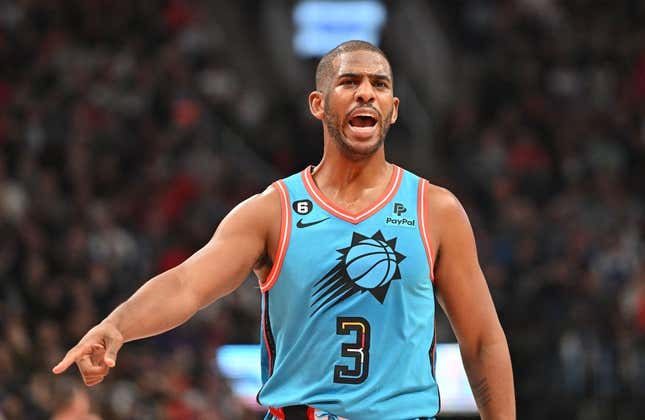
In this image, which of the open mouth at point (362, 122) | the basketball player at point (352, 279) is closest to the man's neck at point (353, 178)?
the basketball player at point (352, 279)

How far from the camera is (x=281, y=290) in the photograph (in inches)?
191

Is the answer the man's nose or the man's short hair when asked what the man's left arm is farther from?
the man's short hair

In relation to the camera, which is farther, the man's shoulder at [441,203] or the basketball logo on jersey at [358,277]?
the man's shoulder at [441,203]

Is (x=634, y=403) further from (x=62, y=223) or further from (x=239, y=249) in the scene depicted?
(x=239, y=249)

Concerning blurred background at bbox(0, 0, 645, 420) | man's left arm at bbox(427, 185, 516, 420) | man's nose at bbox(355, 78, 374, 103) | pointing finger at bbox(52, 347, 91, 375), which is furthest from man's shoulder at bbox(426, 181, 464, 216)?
blurred background at bbox(0, 0, 645, 420)

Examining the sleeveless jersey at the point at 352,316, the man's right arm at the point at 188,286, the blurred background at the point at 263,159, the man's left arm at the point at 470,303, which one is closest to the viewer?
the man's right arm at the point at 188,286

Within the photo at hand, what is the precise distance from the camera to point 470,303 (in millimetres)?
5000

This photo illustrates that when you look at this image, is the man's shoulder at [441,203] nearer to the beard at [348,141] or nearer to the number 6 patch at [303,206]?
the beard at [348,141]

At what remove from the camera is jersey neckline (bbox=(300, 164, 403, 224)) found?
491 centimetres

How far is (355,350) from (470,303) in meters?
0.58

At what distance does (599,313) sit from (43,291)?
234 inches

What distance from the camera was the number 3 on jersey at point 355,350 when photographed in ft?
15.4

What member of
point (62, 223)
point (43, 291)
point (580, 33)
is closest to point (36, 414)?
point (43, 291)

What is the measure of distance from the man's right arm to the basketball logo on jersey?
32 cm
